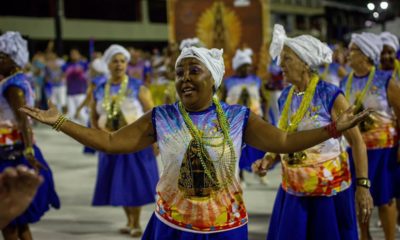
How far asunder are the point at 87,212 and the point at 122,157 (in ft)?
4.24

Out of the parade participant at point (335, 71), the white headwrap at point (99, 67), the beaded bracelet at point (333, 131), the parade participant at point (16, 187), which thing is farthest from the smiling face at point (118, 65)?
the parade participant at point (335, 71)

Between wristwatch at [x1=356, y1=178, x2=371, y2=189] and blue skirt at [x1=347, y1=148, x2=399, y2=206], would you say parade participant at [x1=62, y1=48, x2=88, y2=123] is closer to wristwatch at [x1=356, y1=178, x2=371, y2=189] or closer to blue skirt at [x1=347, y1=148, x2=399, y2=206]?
blue skirt at [x1=347, y1=148, x2=399, y2=206]

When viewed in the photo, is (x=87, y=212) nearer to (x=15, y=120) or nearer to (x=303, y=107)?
(x=15, y=120)

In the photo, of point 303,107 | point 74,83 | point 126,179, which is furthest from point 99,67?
point 303,107

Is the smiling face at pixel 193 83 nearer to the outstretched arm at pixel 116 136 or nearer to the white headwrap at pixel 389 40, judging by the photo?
the outstretched arm at pixel 116 136

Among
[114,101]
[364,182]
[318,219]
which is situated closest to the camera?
[364,182]

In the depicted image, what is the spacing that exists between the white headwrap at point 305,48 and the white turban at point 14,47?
2186 millimetres

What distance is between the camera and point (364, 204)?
431cm

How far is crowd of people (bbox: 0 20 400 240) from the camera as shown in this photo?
12.0ft

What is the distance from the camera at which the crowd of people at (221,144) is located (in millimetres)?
3666

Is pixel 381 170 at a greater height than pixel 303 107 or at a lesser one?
lesser

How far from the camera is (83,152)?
13133mm

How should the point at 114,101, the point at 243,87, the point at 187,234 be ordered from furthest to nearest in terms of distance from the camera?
the point at 243,87 → the point at 114,101 → the point at 187,234

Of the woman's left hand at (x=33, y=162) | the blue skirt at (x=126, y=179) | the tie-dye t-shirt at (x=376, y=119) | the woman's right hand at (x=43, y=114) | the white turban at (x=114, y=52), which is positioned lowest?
the blue skirt at (x=126, y=179)
